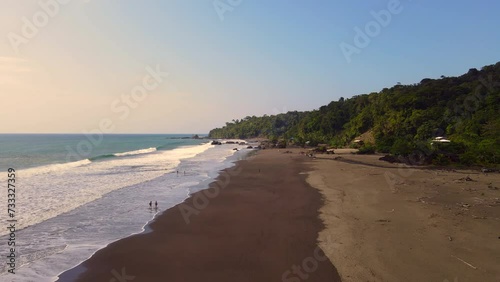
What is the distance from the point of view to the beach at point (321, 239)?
10.2 meters

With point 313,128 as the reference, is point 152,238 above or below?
below

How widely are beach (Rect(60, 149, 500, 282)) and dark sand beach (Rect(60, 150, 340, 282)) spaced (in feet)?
0.11

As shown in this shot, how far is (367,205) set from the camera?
18.6 m

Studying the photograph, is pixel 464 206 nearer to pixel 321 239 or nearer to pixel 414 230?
pixel 414 230

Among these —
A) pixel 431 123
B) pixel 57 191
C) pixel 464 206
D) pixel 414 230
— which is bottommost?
pixel 57 191

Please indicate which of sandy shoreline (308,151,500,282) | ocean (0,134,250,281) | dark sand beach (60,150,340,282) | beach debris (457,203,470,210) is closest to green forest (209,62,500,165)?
sandy shoreline (308,151,500,282)

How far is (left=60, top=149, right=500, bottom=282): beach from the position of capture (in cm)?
1021

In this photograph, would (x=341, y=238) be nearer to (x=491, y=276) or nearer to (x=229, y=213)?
(x=491, y=276)

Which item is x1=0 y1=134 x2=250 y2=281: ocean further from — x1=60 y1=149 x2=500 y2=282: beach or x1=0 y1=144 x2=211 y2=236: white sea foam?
x1=60 y1=149 x2=500 y2=282: beach

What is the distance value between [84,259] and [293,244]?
25.2ft

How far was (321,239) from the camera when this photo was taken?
13.4 meters

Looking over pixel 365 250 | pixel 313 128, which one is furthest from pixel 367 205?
pixel 313 128

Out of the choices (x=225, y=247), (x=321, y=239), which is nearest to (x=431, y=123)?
(x=321, y=239)

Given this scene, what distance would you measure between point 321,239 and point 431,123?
168 feet
